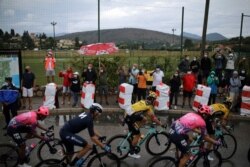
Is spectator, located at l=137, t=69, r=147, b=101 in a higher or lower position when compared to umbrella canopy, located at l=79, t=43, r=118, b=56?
lower

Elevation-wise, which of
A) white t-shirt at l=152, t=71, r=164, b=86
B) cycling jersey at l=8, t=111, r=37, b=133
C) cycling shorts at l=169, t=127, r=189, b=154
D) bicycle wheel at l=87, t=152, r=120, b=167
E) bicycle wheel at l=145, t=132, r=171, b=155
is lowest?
bicycle wheel at l=145, t=132, r=171, b=155

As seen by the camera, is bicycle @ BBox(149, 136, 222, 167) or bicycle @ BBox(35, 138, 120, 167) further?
bicycle @ BBox(149, 136, 222, 167)

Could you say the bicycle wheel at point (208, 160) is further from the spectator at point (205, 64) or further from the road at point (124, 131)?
the spectator at point (205, 64)

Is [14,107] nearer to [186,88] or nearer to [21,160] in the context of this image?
[21,160]

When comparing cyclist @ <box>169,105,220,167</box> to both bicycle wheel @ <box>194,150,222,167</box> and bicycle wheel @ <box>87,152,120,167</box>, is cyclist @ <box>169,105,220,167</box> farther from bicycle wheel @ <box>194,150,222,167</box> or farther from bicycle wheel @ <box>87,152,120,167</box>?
bicycle wheel @ <box>87,152,120,167</box>

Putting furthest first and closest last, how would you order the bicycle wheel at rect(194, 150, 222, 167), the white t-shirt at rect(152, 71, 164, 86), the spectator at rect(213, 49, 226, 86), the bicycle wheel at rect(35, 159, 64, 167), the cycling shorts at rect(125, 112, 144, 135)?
the spectator at rect(213, 49, 226, 86)
the white t-shirt at rect(152, 71, 164, 86)
the cycling shorts at rect(125, 112, 144, 135)
the bicycle wheel at rect(194, 150, 222, 167)
the bicycle wheel at rect(35, 159, 64, 167)

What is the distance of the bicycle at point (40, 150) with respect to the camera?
8.37 metres

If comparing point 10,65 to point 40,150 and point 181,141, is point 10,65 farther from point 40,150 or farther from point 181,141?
point 181,141

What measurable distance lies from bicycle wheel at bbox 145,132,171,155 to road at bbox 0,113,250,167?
0.72 ft

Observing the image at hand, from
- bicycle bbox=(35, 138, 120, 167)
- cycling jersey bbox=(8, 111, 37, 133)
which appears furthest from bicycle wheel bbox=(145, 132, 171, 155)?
cycling jersey bbox=(8, 111, 37, 133)

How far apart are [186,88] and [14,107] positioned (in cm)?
771

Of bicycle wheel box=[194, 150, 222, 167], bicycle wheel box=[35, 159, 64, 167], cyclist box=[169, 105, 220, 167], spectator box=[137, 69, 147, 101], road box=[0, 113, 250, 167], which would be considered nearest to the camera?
bicycle wheel box=[35, 159, 64, 167]

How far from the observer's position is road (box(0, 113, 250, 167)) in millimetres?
9555

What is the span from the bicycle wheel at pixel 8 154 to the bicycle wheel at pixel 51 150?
2.69 feet
